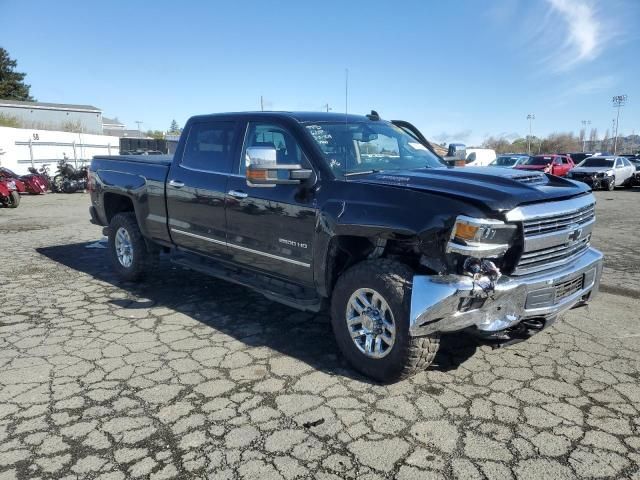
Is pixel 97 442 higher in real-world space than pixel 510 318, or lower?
lower

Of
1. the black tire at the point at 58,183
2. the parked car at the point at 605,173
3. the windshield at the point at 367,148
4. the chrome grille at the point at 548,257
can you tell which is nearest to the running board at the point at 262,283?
the windshield at the point at 367,148

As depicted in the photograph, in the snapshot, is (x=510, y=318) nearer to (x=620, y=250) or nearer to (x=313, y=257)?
(x=313, y=257)

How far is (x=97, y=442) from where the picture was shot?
2803 mm

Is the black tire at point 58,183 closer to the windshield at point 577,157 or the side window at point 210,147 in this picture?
the side window at point 210,147

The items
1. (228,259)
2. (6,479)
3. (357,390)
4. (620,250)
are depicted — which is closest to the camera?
(6,479)

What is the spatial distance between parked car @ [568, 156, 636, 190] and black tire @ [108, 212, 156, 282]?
847 inches

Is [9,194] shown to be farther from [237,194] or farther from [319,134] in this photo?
[319,134]

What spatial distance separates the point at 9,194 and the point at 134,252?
10805 millimetres

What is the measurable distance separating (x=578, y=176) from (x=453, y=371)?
22.6 meters

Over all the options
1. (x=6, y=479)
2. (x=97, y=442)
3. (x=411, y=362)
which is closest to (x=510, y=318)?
(x=411, y=362)

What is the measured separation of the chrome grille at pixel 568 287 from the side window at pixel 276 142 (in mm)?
2059

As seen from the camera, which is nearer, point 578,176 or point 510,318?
point 510,318

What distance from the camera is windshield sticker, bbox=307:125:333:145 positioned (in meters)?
4.07

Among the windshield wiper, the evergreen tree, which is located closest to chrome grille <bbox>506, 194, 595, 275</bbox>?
the windshield wiper
